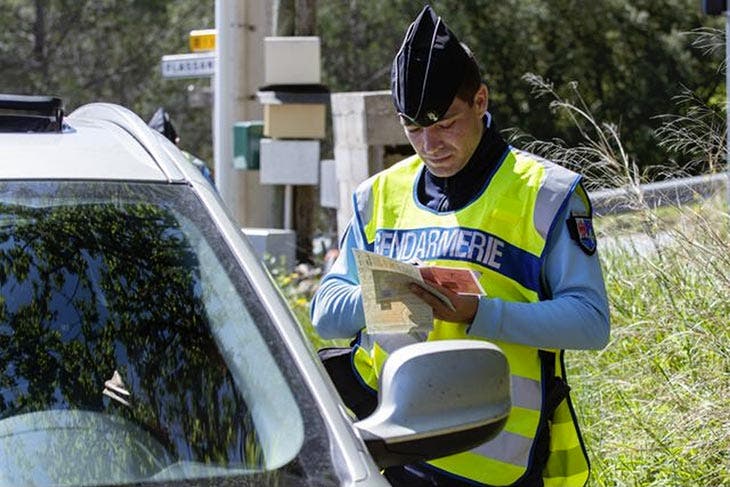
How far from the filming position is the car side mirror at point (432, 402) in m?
2.50

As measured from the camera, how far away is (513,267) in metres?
3.23

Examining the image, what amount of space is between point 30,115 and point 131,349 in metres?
0.88

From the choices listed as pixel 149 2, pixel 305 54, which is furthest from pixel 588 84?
pixel 305 54

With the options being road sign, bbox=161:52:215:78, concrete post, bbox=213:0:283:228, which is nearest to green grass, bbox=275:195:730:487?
concrete post, bbox=213:0:283:228

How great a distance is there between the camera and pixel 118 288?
2.84 m

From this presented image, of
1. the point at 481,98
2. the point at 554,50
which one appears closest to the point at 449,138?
the point at 481,98

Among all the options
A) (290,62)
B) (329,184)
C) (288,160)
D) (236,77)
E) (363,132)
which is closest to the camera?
(363,132)

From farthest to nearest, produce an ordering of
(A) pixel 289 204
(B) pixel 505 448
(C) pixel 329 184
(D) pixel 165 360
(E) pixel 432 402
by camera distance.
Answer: (A) pixel 289 204 → (C) pixel 329 184 → (B) pixel 505 448 → (D) pixel 165 360 → (E) pixel 432 402

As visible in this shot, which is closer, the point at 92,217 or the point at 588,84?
the point at 92,217

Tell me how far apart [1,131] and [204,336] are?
82cm

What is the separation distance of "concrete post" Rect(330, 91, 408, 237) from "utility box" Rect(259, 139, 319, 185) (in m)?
1.74

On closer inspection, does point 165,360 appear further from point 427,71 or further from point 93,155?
point 427,71

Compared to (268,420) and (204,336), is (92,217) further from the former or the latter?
(268,420)

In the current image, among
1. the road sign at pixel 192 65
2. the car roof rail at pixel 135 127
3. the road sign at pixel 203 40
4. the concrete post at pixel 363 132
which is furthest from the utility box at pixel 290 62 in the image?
the car roof rail at pixel 135 127
